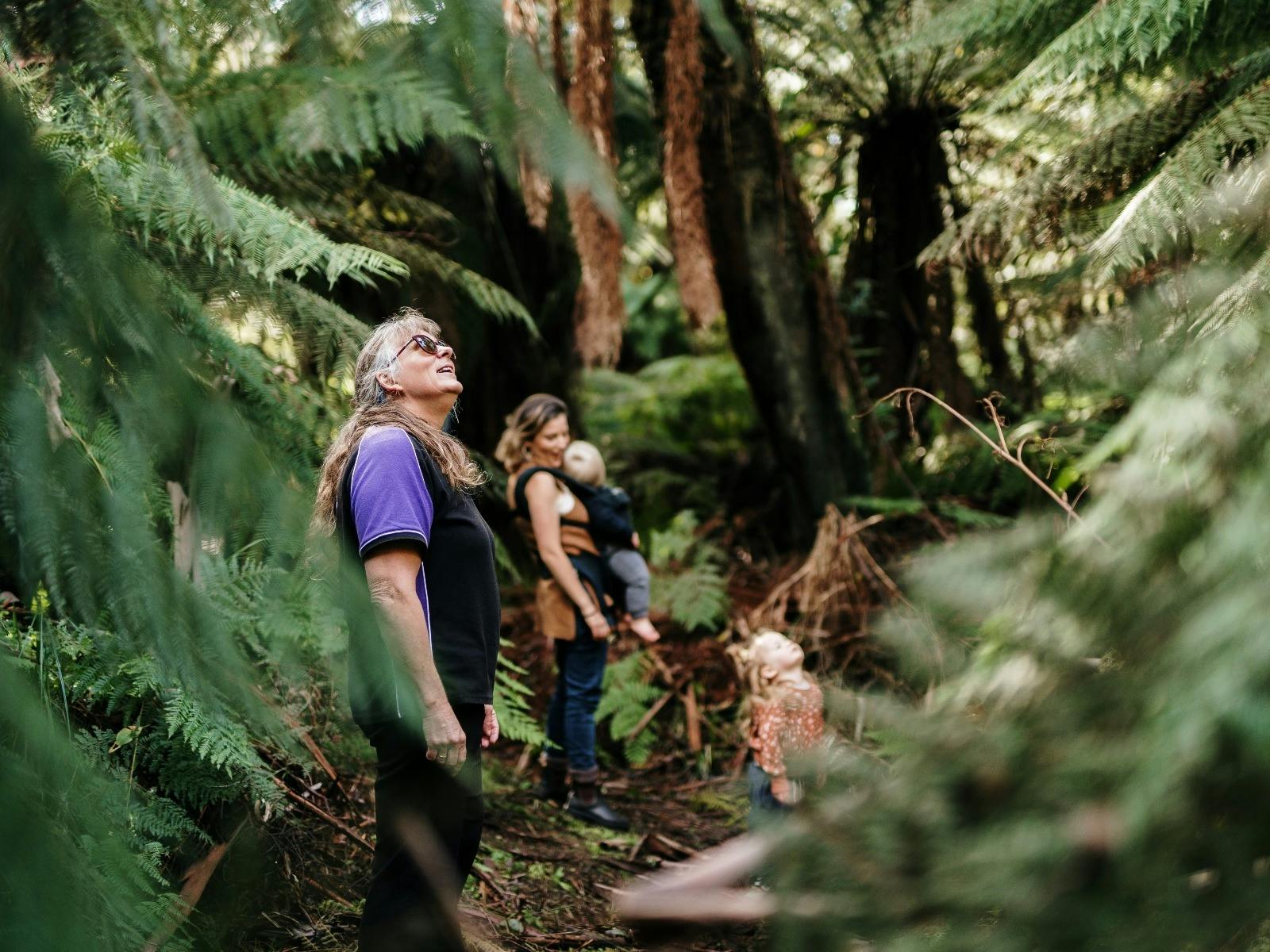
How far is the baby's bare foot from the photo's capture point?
13.0ft

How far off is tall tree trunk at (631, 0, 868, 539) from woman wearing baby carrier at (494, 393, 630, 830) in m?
1.65

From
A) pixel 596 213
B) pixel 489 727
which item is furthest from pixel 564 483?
pixel 489 727

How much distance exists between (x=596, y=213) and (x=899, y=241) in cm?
311

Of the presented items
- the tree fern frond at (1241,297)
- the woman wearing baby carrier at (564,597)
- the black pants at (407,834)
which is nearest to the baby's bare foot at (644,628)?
the woman wearing baby carrier at (564,597)

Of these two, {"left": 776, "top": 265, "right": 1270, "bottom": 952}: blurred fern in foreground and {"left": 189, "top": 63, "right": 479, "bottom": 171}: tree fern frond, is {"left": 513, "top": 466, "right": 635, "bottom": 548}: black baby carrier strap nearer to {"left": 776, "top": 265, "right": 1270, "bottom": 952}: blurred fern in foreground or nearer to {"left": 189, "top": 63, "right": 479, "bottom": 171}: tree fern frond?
{"left": 189, "top": 63, "right": 479, "bottom": 171}: tree fern frond

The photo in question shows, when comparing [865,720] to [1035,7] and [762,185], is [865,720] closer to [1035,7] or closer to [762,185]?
[1035,7]

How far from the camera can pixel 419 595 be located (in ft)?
6.85

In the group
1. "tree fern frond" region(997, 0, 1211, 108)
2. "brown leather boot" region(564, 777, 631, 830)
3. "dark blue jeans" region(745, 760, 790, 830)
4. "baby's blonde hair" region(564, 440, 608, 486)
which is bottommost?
"brown leather boot" region(564, 777, 631, 830)

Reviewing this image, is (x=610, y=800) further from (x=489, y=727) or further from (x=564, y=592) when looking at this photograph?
(x=489, y=727)

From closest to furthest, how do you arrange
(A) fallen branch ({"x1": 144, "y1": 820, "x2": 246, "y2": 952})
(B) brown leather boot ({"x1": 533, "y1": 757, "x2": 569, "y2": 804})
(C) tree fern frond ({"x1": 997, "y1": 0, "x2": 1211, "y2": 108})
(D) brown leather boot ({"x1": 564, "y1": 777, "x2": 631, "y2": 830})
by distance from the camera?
1. (A) fallen branch ({"x1": 144, "y1": 820, "x2": 246, "y2": 952})
2. (C) tree fern frond ({"x1": 997, "y1": 0, "x2": 1211, "y2": 108})
3. (D) brown leather boot ({"x1": 564, "y1": 777, "x2": 631, "y2": 830})
4. (B) brown leather boot ({"x1": 533, "y1": 757, "x2": 569, "y2": 804})

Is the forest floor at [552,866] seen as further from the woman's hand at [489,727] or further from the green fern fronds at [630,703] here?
the woman's hand at [489,727]

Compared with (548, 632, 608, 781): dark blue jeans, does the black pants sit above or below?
above

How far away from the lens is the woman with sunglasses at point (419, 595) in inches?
76.7

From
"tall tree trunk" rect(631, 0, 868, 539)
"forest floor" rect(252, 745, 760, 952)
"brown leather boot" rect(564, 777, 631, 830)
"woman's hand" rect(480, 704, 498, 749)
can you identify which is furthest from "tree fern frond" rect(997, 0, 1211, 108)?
"brown leather boot" rect(564, 777, 631, 830)
